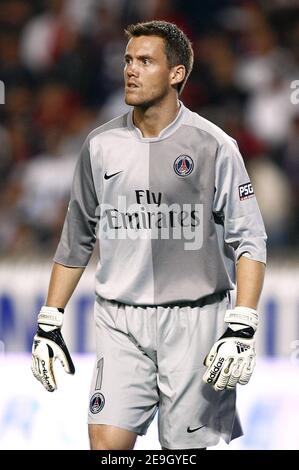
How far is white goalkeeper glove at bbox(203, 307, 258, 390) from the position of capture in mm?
3770

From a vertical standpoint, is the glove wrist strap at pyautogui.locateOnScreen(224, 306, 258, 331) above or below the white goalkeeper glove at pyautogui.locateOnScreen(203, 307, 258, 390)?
above

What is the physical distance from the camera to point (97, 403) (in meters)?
3.91

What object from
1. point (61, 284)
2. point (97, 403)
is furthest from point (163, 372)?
point (61, 284)

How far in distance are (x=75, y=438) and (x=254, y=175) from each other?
88.7 inches

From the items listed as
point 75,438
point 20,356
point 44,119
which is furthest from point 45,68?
point 75,438

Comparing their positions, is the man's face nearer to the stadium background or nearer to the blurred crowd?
the stadium background

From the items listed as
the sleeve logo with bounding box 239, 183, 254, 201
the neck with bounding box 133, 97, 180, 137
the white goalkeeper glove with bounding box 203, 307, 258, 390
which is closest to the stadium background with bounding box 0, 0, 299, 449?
the white goalkeeper glove with bounding box 203, 307, 258, 390

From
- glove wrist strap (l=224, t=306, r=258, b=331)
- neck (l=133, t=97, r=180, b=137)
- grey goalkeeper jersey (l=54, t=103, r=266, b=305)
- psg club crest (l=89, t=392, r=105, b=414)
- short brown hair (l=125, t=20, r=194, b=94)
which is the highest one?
short brown hair (l=125, t=20, r=194, b=94)

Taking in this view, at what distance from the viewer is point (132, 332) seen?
3939mm

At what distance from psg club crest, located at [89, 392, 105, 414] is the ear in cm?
114

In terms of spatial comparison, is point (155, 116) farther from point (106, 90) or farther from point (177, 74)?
point (106, 90)

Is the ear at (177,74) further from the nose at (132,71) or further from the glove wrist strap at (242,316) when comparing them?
the glove wrist strap at (242,316)

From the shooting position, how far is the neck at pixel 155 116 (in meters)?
4.03

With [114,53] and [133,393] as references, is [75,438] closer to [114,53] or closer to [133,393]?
[133,393]
